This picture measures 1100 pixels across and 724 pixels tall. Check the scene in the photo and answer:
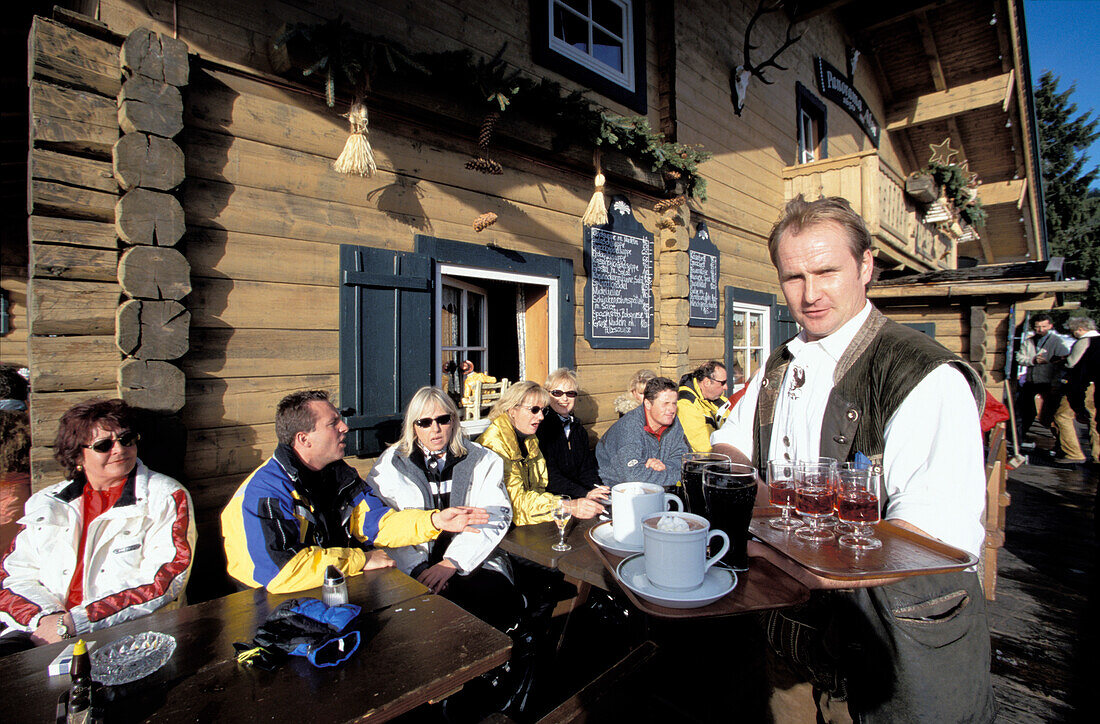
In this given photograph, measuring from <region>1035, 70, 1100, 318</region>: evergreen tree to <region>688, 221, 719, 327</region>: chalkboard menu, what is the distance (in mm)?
21835

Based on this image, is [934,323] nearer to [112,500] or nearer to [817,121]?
[817,121]

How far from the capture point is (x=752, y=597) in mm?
1154

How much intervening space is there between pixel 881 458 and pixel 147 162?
3237mm

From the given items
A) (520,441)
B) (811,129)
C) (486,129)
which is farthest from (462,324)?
(811,129)

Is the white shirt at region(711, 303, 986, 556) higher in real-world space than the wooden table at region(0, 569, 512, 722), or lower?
higher

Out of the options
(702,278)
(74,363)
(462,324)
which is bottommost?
(74,363)

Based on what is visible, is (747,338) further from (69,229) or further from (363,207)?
(69,229)

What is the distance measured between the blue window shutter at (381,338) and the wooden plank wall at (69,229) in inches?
43.9

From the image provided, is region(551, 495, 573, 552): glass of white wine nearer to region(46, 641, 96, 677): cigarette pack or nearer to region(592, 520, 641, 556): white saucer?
region(592, 520, 641, 556): white saucer

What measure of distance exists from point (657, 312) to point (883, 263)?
6.22 metres

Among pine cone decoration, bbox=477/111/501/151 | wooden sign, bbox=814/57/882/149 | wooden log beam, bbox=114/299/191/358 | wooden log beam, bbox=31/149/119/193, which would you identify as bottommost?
wooden log beam, bbox=114/299/191/358

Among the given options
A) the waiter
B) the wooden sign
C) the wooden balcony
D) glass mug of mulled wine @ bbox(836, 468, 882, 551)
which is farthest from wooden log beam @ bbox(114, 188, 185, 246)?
the wooden sign

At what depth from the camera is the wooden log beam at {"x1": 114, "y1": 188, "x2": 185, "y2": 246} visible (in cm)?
242

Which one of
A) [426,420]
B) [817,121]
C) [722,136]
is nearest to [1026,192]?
[817,121]
